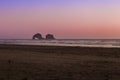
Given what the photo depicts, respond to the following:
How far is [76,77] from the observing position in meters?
12.6

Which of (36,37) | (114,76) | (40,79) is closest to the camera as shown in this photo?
(40,79)

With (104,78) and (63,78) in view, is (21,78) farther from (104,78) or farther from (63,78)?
(104,78)

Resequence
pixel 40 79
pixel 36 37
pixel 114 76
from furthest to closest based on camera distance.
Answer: pixel 36 37
pixel 114 76
pixel 40 79

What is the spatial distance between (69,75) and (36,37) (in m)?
163

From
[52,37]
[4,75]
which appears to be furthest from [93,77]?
[52,37]

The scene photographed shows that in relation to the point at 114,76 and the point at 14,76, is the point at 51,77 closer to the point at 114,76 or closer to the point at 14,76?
the point at 14,76

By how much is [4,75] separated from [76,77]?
324 centimetres

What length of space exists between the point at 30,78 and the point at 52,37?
538ft

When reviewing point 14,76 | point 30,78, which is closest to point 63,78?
point 30,78

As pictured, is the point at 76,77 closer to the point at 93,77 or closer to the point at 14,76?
the point at 93,77

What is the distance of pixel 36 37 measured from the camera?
577 ft

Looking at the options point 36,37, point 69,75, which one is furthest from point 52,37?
point 69,75

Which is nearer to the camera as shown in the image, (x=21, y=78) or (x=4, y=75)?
(x=21, y=78)

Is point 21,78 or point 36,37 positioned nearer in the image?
point 21,78
